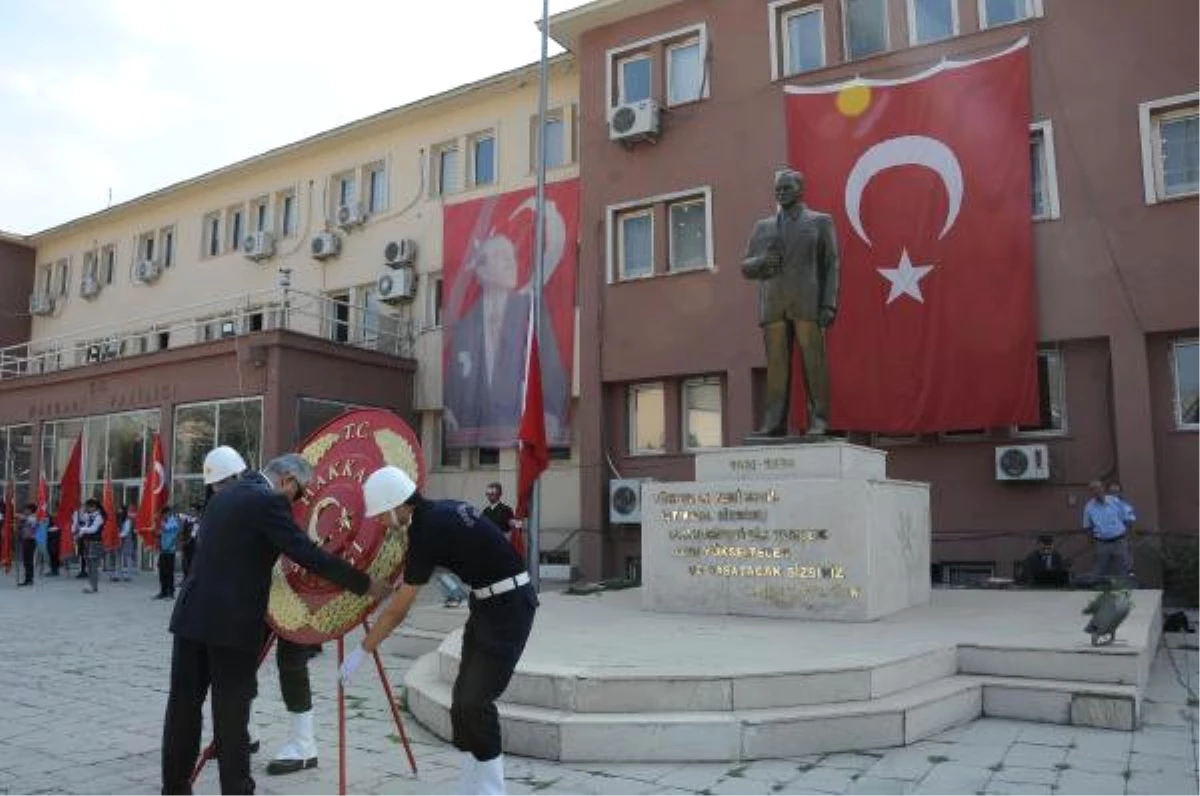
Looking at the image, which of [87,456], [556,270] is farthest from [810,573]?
[87,456]

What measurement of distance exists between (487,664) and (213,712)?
1.34 m

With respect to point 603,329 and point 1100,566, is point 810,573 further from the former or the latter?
point 603,329

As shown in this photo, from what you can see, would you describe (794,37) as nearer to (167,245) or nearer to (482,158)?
(482,158)

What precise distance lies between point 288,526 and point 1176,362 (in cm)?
1391

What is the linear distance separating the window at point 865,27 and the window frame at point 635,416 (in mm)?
6931

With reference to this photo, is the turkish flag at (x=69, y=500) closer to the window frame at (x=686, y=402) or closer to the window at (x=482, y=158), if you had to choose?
the window at (x=482, y=158)

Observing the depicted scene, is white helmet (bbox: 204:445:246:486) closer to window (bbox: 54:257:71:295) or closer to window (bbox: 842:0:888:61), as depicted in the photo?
window (bbox: 842:0:888:61)

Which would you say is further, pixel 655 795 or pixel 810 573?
pixel 810 573

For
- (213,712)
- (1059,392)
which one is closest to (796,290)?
(213,712)

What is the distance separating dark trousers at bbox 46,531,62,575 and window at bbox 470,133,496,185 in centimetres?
1282

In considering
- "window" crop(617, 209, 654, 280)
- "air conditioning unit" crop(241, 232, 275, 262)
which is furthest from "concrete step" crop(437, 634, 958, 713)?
"air conditioning unit" crop(241, 232, 275, 262)

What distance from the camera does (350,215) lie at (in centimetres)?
2411

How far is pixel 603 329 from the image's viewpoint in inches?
755

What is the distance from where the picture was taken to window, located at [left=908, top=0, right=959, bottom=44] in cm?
1641
